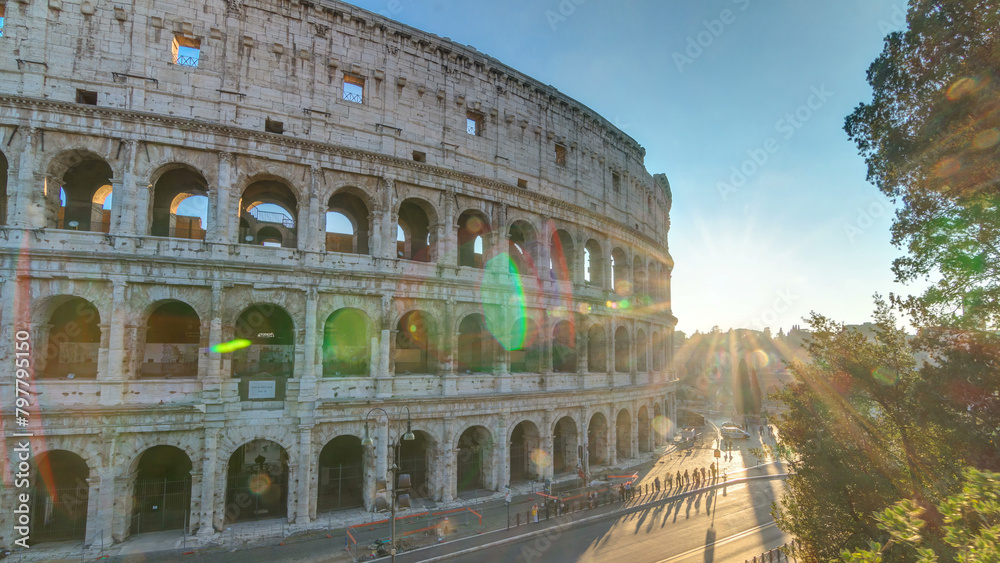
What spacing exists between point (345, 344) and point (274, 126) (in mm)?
10213

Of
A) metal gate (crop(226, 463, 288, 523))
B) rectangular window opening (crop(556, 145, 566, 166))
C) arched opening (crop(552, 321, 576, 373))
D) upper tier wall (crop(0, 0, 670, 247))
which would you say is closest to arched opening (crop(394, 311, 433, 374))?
metal gate (crop(226, 463, 288, 523))

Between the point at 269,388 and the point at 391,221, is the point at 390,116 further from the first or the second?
the point at 269,388

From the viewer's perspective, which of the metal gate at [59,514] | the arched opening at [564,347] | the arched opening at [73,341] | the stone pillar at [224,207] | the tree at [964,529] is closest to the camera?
the tree at [964,529]

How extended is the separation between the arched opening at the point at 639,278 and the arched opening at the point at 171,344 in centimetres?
2671

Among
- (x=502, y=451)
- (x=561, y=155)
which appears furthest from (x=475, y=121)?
(x=502, y=451)

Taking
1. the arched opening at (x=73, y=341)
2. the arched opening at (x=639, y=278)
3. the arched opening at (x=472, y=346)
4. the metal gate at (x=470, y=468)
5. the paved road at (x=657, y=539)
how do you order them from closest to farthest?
1. the paved road at (x=657, y=539)
2. the arched opening at (x=73, y=341)
3. the metal gate at (x=470, y=468)
4. the arched opening at (x=472, y=346)
5. the arched opening at (x=639, y=278)

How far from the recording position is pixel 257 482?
2003cm

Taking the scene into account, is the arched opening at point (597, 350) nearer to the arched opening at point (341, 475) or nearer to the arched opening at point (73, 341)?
the arched opening at point (341, 475)

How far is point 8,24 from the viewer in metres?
17.6

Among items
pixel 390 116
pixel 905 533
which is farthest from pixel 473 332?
pixel 905 533

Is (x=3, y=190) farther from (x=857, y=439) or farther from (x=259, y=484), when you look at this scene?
Answer: (x=857, y=439)

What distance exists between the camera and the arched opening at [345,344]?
2170 centimetres

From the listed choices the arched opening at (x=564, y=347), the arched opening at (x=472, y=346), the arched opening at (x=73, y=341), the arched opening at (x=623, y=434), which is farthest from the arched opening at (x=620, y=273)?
the arched opening at (x=73, y=341)

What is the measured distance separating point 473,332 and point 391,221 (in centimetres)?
779
